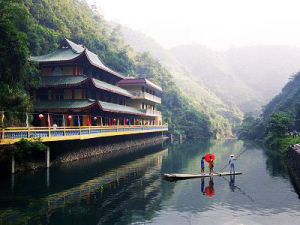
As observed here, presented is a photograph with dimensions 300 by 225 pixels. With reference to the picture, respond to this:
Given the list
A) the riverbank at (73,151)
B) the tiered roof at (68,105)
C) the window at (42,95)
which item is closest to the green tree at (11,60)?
the riverbank at (73,151)

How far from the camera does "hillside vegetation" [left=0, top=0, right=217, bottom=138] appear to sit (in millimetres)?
29766

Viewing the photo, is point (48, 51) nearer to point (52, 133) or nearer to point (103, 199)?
point (52, 133)

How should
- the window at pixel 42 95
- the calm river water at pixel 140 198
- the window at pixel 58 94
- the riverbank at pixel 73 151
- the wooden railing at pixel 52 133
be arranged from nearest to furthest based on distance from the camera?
the calm river water at pixel 140 198 → the wooden railing at pixel 52 133 → the riverbank at pixel 73 151 → the window at pixel 58 94 → the window at pixel 42 95

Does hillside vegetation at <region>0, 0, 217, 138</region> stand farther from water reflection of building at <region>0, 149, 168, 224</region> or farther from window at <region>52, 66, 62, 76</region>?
water reflection of building at <region>0, 149, 168, 224</region>

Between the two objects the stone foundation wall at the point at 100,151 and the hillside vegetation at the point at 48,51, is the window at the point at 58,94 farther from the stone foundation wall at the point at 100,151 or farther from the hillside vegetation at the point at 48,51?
the stone foundation wall at the point at 100,151

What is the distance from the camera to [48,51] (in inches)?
2501

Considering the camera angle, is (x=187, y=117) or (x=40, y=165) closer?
(x=40, y=165)

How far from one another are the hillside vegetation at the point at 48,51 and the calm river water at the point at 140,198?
8.85m

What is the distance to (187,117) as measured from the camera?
10662 centimetres

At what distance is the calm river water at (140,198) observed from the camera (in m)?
17.4

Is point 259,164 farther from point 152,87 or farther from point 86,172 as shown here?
point 152,87

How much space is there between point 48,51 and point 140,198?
49370mm

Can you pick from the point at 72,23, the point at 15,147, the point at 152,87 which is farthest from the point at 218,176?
the point at 72,23

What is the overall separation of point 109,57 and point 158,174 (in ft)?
197
